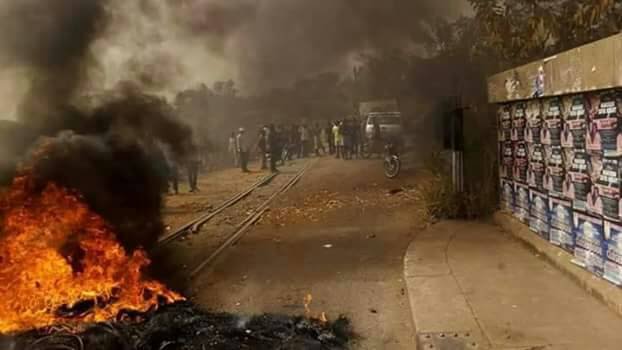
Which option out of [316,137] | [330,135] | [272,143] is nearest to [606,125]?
[272,143]

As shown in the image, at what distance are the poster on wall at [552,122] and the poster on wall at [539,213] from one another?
0.64 meters

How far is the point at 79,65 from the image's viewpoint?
7.36 meters

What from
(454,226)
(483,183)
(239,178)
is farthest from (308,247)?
(239,178)

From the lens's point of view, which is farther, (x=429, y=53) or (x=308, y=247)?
(x=429, y=53)

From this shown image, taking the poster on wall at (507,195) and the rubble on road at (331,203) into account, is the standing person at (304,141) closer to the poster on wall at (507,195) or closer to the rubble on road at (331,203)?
the rubble on road at (331,203)

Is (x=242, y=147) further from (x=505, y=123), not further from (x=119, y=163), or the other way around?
(x=119, y=163)

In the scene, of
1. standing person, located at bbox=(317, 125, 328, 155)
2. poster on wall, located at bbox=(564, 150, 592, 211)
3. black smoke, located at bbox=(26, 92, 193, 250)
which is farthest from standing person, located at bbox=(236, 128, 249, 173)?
poster on wall, located at bbox=(564, 150, 592, 211)

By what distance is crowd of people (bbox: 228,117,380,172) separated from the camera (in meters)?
22.1

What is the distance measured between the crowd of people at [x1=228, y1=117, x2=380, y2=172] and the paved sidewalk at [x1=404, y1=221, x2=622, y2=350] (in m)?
15.0

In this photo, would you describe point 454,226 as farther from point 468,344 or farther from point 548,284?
point 468,344

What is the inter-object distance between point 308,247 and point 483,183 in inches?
114

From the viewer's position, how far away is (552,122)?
6270 mm

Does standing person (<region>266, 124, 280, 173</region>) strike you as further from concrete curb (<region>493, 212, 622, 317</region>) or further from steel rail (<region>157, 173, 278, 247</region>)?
concrete curb (<region>493, 212, 622, 317</region>)

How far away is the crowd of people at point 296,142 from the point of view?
22.1 metres
